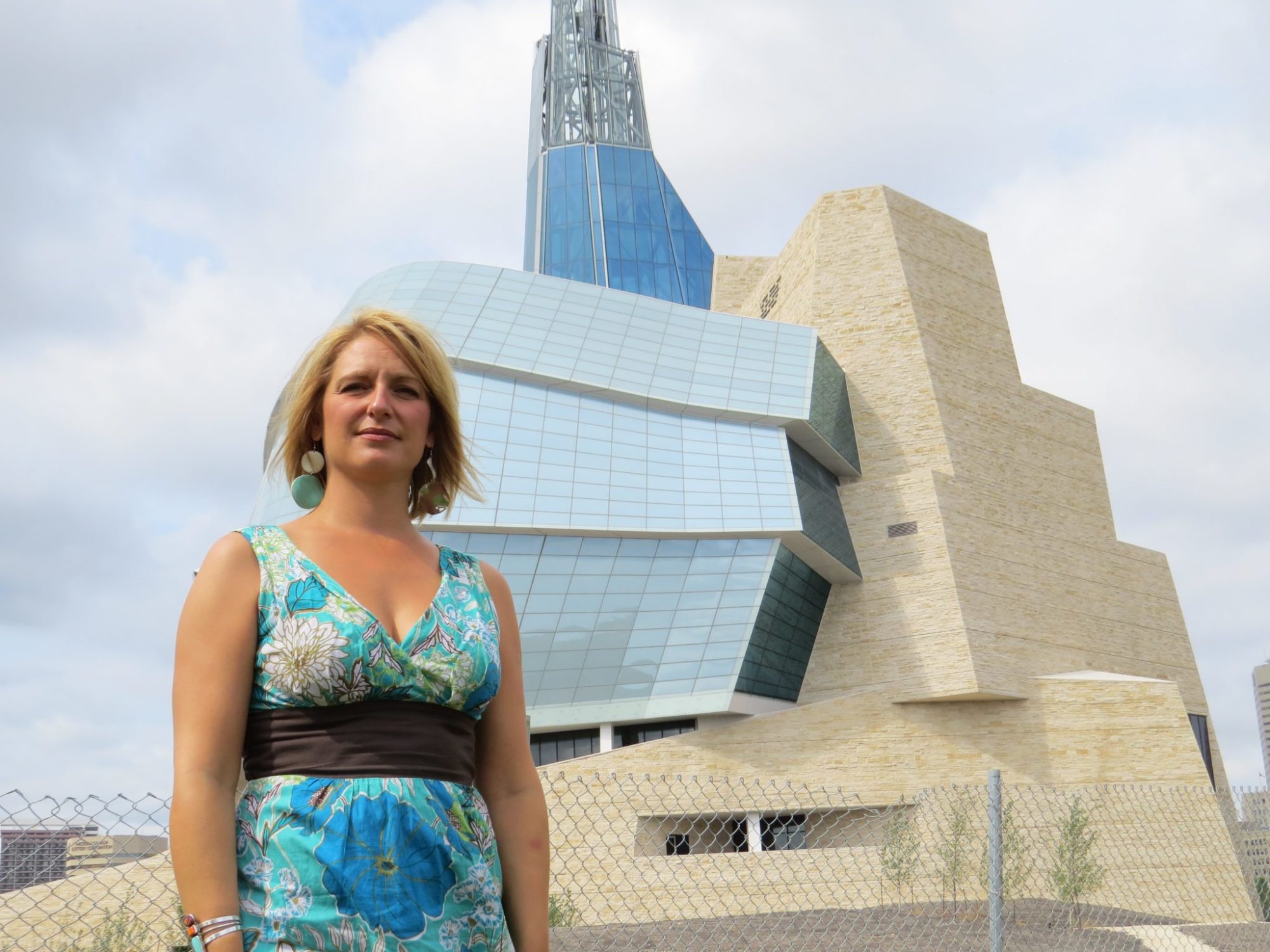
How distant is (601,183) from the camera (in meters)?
60.3

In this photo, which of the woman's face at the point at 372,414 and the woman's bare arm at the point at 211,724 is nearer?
the woman's bare arm at the point at 211,724

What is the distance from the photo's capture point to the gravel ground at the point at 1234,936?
496 inches

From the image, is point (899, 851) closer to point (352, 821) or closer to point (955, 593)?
point (955, 593)

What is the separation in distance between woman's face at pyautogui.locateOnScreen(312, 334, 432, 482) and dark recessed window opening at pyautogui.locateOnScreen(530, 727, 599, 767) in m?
27.0

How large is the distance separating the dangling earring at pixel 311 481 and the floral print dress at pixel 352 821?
12.0 inches

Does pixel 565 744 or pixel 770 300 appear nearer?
pixel 565 744

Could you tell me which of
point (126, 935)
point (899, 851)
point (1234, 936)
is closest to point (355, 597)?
point (126, 935)

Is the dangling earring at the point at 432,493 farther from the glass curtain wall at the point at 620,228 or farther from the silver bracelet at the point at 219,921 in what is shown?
the glass curtain wall at the point at 620,228

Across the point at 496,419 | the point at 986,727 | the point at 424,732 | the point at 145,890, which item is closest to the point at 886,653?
the point at 986,727

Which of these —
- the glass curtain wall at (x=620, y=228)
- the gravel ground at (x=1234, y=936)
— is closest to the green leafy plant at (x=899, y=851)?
the gravel ground at (x=1234, y=936)

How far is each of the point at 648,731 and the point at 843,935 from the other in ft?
59.4

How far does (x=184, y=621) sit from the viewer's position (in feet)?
7.84

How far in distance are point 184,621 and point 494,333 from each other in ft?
89.8

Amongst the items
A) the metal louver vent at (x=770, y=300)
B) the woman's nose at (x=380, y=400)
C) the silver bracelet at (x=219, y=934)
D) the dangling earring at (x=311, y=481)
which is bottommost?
the silver bracelet at (x=219, y=934)
